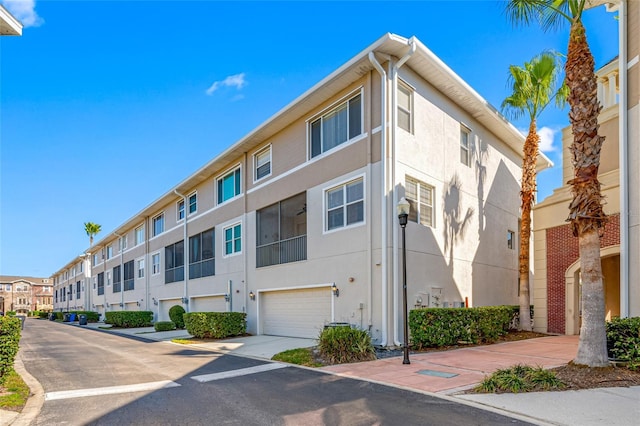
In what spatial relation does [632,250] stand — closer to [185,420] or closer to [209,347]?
[185,420]

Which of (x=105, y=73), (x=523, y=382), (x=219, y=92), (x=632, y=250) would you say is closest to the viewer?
(x=523, y=382)

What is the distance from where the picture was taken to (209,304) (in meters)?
24.0

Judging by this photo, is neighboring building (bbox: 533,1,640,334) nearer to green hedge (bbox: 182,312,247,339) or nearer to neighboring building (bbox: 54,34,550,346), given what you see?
neighboring building (bbox: 54,34,550,346)

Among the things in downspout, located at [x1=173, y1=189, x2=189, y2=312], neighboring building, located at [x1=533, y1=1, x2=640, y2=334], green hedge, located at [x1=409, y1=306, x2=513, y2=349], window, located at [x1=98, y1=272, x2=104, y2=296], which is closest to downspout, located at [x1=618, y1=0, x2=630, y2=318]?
neighboring building, located at [x1=533, y1=1, x2=640, y2=334]

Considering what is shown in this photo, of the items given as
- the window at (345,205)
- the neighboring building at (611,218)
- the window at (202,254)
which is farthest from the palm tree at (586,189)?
the window at (202,254)

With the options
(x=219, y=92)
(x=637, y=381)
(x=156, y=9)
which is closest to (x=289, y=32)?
(x=156, y=9)

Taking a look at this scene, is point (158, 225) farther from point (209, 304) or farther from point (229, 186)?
point (229, 186)

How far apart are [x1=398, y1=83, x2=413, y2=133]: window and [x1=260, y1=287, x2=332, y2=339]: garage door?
6.06m

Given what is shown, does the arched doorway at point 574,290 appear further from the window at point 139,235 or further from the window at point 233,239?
the window at point 139,235

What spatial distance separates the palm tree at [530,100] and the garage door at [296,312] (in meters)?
7.68

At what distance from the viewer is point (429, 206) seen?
50.4 ft

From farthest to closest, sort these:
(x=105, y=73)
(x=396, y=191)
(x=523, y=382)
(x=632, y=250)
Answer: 1. (x=105, y=73)
2. (x=396, y=191)
3. (x=632, y=250)
4. (x=523, y=382)

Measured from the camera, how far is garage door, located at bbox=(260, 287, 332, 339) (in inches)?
611

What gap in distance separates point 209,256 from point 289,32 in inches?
515
